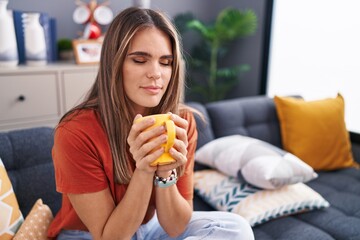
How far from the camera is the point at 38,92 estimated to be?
197cm

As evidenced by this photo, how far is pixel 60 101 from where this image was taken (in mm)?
2057

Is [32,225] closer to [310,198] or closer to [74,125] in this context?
[74,125]

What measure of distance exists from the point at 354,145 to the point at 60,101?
192 cm

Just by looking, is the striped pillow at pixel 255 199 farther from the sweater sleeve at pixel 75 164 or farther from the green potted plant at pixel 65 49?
the green potted plant at pixel 65 49

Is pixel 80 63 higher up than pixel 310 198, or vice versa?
pixel 80 63

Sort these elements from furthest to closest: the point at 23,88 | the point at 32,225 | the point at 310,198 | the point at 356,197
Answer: the point at 23,88 → the point at 356,197 → the point at 310,198 → the point at 32,225

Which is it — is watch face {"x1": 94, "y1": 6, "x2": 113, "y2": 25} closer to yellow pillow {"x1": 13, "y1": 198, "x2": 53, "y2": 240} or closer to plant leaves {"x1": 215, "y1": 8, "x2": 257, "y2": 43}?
plant leaves {"x1": 215, "y1": 8, "x2": 257, "y2": 43}

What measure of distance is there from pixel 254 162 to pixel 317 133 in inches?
24.9

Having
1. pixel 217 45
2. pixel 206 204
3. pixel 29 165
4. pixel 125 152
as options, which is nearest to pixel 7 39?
pixel 29 165

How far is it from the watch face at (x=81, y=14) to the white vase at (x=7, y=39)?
→ 19.3 inches

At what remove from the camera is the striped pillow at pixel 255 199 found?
1.42 metres

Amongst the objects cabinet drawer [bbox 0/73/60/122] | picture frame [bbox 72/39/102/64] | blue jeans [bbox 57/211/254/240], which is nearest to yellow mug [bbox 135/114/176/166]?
blue jeans [bbox 57/211/254/240]

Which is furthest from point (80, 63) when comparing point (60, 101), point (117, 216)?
point (117, 216)

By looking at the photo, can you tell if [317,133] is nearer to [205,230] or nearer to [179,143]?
[205,230]
